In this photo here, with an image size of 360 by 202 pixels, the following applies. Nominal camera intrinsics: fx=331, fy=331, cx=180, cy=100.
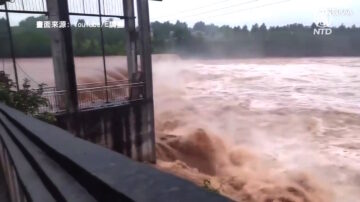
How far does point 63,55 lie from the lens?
9594 mm

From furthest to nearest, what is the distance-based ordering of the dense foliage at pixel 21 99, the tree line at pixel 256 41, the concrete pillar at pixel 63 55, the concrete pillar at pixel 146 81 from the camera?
the tree line at pixel 256 41 → the concrete pillar at pixel 146 81 → the concrete pillar at pixel 63 55 → the dense foliage at pixel 21 99

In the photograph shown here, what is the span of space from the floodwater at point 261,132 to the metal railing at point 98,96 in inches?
109

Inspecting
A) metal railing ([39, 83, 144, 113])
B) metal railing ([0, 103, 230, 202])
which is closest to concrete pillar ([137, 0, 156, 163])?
metal railing ([39, 83, 144, 113])

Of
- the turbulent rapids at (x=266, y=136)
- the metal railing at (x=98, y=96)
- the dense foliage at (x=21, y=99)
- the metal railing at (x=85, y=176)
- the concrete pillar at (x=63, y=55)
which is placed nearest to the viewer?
the metal railing at (x=85, y=176)

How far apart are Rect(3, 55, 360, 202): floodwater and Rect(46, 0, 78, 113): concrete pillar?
392cm

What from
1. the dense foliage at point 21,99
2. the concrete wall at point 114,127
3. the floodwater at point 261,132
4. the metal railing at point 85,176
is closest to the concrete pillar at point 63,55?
the concrete wall at point 114,127

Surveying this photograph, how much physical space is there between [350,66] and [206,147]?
1642 inches

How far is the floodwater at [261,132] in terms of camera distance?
39.8 ft

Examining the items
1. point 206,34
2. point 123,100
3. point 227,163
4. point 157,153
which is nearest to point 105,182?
point 123,100

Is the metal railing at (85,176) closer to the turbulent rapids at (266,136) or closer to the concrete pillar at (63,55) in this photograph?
the turbulent rapids at (266,136)

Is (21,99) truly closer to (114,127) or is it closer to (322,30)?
(114,127)

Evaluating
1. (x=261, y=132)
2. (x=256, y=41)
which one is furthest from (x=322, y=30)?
(x=261, y=132)

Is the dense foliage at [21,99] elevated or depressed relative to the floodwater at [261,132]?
elevated

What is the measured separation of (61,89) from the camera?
9.82 meters
